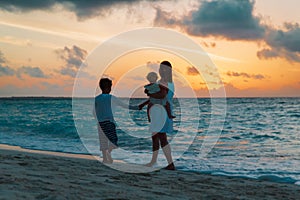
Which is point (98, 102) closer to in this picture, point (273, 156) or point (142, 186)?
point (142, 186)

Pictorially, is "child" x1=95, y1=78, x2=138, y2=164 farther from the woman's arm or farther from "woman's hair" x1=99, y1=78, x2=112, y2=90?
the woman's arm

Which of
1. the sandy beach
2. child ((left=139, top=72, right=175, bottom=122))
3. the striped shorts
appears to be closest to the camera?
the sandy beach

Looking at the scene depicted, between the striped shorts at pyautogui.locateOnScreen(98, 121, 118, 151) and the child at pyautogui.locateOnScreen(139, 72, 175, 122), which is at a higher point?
the child at pyautogui.locateOnScreen(139, 72, 175, 122)

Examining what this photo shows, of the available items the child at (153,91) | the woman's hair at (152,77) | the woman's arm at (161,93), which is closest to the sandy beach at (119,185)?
the child at (153,91)

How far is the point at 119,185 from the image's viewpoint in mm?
4867

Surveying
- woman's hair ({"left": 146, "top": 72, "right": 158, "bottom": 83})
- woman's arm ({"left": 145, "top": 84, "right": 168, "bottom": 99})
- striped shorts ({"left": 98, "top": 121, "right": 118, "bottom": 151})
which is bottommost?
striped shorts ({"left": 98, "top": 121, "right": 118, "bottom": 151})

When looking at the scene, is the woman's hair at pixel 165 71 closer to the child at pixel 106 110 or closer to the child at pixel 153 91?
the child at pixel 153 91

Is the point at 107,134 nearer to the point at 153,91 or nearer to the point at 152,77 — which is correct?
the point at 153,91

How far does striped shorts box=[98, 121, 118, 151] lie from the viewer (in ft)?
22.5

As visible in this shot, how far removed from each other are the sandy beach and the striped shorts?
2.27 ft

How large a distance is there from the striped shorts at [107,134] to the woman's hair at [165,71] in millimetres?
1328

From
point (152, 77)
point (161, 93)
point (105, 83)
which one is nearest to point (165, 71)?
point (152, 77)

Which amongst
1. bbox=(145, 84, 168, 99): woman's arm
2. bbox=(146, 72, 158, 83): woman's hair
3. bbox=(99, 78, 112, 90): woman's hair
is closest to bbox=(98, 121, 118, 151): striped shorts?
bbox=(99, 78, 112, 90): woman's hair

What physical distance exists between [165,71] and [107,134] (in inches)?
64.3
